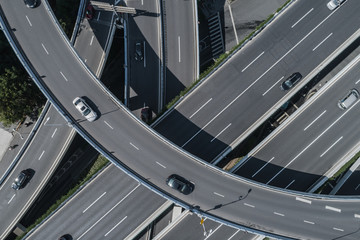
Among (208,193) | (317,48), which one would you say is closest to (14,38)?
(208,193)

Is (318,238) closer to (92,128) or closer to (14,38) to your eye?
(92,128)

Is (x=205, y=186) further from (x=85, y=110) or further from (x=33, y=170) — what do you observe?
(x=33, y=170)

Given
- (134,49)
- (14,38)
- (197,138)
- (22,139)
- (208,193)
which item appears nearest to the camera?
(208,193)

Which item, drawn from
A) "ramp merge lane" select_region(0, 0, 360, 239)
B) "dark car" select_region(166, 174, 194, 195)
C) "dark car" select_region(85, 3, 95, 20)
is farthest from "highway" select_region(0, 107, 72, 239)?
"dark car" select_region(166, 174, 194, 195)

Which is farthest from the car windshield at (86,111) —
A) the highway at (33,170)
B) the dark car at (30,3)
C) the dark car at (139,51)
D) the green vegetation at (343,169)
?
the green vegetation at (343,169)

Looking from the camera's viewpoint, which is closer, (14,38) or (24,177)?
(14,38)

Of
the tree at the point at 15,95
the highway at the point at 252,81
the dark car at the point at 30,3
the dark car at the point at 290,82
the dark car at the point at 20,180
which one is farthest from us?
the tree at the point at 15,95

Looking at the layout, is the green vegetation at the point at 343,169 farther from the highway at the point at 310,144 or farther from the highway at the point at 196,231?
the highway at the point at 196,231
